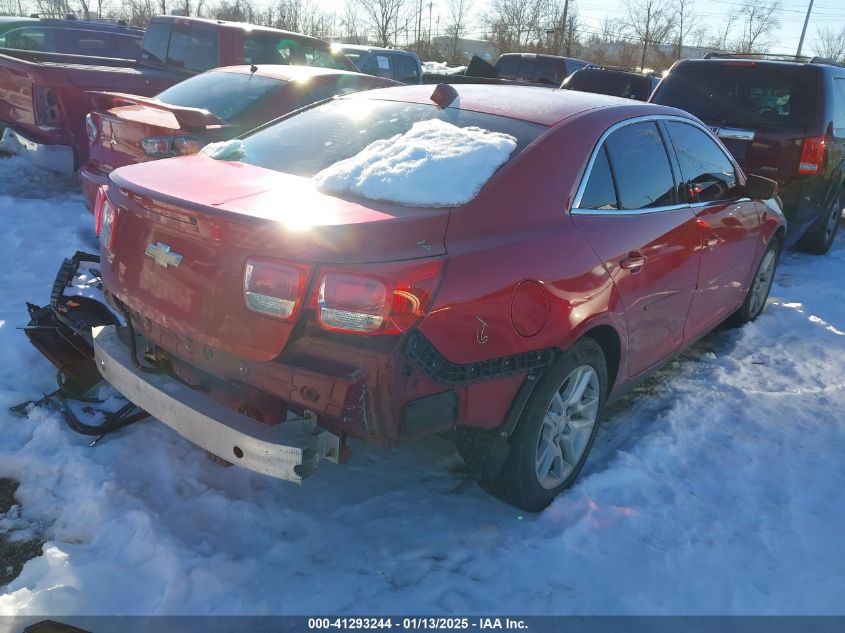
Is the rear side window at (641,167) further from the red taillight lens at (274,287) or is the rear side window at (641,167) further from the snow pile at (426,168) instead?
the red taillight lens at (274,287)

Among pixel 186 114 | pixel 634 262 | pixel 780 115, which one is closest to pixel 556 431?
pixel 634 262

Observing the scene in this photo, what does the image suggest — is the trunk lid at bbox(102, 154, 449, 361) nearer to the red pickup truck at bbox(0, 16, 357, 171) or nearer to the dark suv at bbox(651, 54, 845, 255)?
the red pickup truck at bbox(0, 16, 357, 171)

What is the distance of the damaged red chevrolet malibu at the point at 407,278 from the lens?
222 centimetres

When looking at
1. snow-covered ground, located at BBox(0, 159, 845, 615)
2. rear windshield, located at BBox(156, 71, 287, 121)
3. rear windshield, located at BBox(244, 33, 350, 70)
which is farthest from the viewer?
rear windshield, located at BBox(244, 33, 350, 70)

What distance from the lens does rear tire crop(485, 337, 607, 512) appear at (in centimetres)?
271

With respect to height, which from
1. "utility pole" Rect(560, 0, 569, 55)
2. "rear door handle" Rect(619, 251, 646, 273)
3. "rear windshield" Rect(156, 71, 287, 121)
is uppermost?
"utility pole" Rect(560, 0, 569, 55)

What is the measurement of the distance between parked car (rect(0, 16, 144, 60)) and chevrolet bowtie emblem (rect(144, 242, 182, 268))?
9.42 m

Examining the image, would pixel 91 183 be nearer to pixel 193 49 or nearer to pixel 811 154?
pixel 193 49

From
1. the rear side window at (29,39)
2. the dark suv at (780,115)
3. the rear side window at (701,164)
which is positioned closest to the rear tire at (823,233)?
the dark suv at (780,115)

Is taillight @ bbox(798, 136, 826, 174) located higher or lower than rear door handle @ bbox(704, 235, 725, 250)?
higher

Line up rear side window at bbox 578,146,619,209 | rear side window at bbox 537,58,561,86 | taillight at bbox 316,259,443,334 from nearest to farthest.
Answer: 1. taillight at bbox 316,259,443,334
2. rear side window at bbox 578,146,619,209
3. rear side window at bbox 537,58,561,86

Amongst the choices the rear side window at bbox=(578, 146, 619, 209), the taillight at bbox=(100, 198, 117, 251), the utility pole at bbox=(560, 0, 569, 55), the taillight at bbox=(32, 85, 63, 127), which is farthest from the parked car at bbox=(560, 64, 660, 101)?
the utility pole at bbox=(560, 0, 569, 55)

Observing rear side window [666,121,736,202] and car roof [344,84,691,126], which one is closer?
car roof [344,84,691,126]

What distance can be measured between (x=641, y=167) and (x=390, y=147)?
1320 millimetres
